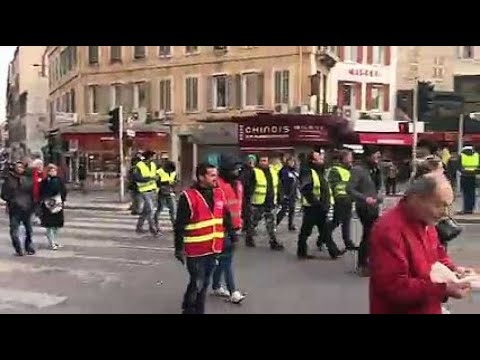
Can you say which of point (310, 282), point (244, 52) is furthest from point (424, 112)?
point (244, 52)

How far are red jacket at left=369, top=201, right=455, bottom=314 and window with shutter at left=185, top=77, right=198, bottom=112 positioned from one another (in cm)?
353

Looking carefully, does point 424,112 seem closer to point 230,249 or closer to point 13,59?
point 230,249

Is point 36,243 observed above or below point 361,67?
below

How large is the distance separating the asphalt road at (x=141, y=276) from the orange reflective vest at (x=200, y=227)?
53 centimetres

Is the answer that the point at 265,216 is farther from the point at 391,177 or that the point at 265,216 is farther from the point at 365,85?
the point at 391,177

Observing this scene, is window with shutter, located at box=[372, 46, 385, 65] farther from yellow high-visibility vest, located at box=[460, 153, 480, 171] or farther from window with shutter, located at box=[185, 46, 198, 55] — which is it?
yellow high-visibility vest, located at box=[460, 153, 480, 171]

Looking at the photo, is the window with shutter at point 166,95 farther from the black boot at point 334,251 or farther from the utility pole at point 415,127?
the black boot at point 334,251

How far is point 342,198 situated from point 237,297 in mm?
2005

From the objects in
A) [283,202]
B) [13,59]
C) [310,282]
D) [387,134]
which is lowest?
[310,282]

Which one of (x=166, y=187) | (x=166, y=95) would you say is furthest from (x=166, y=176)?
→ (x=166, y=95)

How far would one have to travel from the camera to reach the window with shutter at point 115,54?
3896mm

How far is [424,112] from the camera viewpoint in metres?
6.36

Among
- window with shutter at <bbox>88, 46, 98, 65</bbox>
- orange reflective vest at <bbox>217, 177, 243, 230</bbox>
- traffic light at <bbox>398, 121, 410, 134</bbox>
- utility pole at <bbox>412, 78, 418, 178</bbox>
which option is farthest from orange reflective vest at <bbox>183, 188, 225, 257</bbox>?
traffic light at <bbox>398, 121, 410, 134</bbox>
